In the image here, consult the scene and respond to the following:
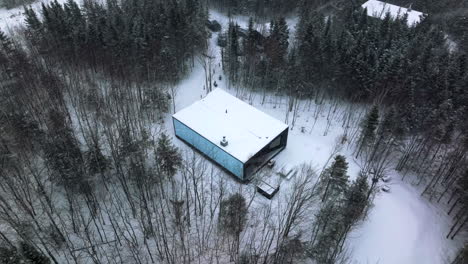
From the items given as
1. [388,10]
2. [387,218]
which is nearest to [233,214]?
[387,218]

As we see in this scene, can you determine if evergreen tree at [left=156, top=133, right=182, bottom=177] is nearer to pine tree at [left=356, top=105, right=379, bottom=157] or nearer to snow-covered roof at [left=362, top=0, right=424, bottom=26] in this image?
pine tree at [left=356, top=105, right=379, bottom=157]

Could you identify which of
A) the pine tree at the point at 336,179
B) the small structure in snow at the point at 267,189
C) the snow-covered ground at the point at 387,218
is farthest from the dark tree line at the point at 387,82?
the small structure in snow at the point at 267,189

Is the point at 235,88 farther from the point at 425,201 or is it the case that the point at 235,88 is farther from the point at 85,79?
the point at 425,201

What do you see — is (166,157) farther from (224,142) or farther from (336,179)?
(336,179)

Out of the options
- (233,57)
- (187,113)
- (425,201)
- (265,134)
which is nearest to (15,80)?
(187,113)

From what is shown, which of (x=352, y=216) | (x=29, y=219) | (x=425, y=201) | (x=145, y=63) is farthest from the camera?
(x=145, y=63)
